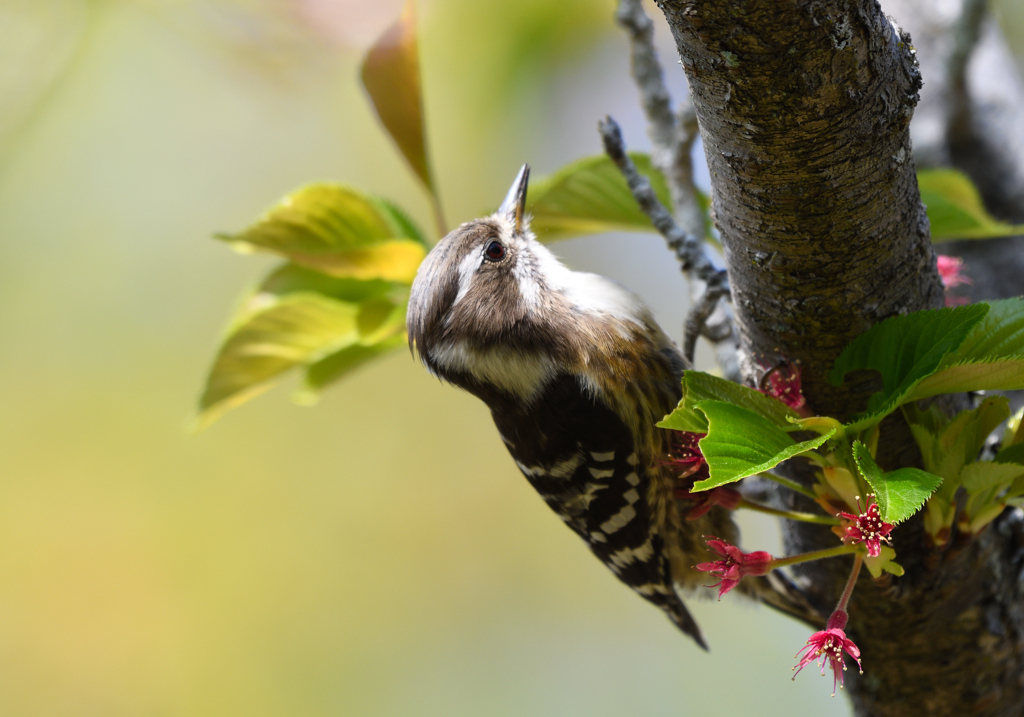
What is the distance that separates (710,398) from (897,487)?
217 millimetres

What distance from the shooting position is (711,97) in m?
0.80

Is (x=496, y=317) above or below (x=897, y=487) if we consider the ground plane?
above

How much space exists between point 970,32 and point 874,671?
1701mm

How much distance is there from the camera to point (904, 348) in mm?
896

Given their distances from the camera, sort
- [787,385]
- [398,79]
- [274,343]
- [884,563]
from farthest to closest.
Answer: [274,343] → [398,79] → [787,385] → [884,563]

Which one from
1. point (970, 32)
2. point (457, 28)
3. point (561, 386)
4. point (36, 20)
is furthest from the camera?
point (457, 28)

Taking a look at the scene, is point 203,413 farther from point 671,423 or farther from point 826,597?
point 826,597

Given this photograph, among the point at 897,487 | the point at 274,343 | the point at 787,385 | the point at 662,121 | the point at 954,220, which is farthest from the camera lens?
the point at 274,343

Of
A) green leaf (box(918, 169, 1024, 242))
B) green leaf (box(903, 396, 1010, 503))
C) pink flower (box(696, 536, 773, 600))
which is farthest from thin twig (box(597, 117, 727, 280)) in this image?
pink flower (box(696, 536, 773, 600))

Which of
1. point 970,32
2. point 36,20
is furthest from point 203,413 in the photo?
point 36,20

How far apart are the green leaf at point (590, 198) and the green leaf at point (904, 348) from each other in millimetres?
572

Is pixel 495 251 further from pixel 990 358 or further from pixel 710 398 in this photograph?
pixel 990 358

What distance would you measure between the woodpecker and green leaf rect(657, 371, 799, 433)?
56cm

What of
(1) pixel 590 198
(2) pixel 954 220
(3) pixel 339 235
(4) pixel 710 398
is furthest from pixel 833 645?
(3) pixel 339 235
